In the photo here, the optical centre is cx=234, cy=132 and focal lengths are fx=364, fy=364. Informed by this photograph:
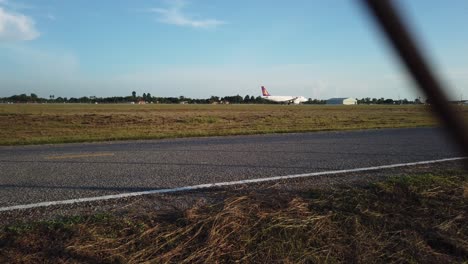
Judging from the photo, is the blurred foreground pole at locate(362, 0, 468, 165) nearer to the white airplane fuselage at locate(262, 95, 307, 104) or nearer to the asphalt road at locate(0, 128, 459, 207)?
the asphalt road at locate(0, 128, 459, 207)

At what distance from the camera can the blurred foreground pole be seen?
847mm

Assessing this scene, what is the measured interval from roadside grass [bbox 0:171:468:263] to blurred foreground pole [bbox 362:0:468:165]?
217 centimetres

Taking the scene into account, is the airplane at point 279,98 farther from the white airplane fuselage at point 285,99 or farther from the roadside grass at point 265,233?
the roadside grass at point 265,233

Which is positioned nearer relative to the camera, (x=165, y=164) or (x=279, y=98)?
(x=165, y=164)

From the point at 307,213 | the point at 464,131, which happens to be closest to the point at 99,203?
the point at 307,213

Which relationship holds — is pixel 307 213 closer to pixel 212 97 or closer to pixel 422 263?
pixel 422 263

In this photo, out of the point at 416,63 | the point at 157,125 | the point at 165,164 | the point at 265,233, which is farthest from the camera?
the point at 157,125

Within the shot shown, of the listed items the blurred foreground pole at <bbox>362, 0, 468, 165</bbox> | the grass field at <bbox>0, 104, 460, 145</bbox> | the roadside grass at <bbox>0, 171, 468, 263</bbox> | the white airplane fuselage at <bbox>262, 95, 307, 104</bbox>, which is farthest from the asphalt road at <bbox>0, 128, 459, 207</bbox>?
the white airplane fuselage at <bbox>262, 95, 307, 104</bbox>

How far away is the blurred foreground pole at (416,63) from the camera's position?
847 mm

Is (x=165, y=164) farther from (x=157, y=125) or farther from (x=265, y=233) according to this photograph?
(x=157, y=125)

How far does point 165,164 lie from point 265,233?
14.4ft

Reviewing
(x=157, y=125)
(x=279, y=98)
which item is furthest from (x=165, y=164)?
(x=279, y=98)

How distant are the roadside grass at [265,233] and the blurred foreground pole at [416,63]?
2169 mm

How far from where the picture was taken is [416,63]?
900 mm
